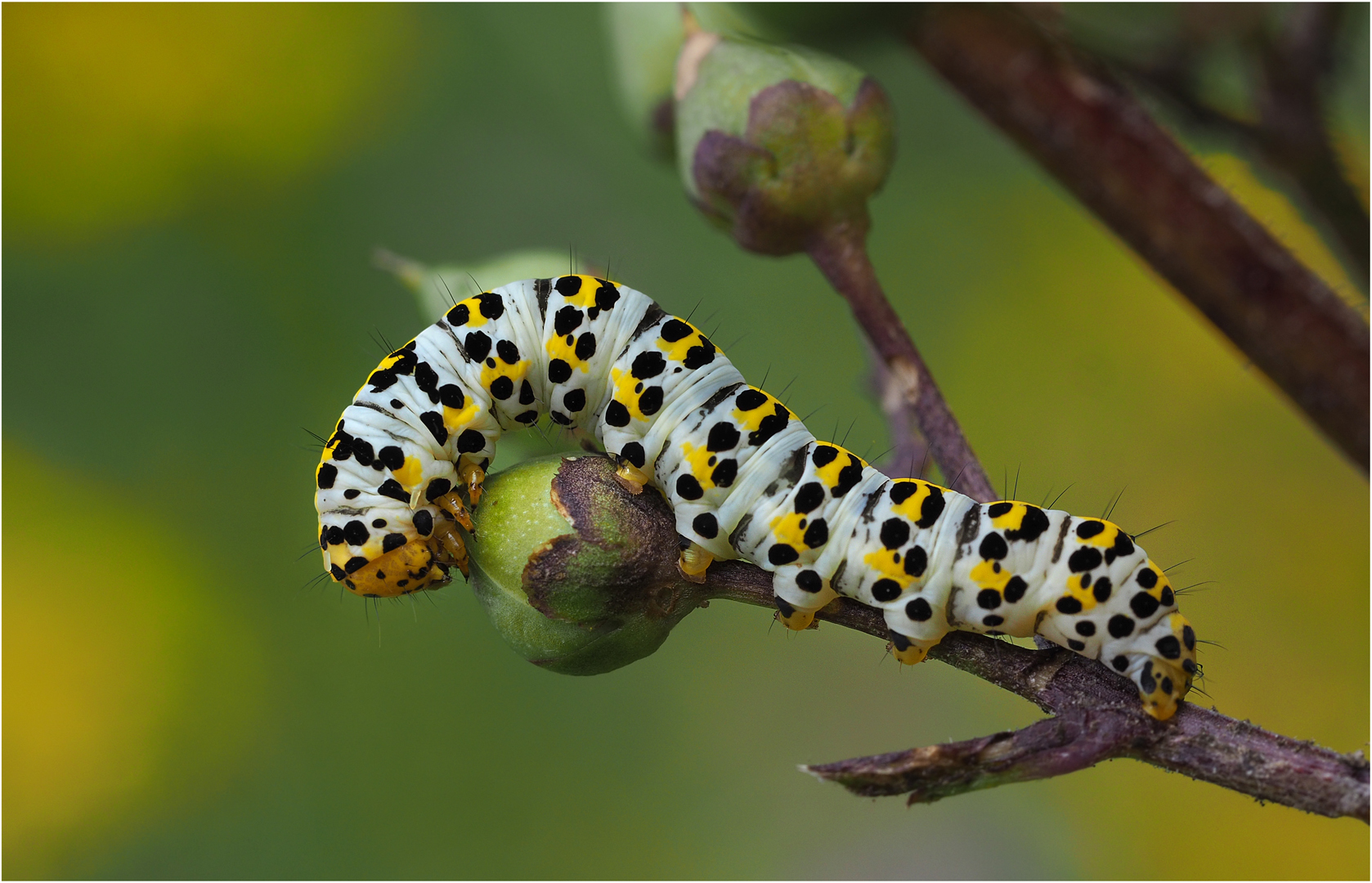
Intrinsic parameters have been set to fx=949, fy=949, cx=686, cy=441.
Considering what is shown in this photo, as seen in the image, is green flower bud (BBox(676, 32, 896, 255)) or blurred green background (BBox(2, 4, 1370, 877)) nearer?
green flower bud (BBox(676, 32, 896, 255))

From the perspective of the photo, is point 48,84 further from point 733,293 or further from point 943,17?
point 943,17

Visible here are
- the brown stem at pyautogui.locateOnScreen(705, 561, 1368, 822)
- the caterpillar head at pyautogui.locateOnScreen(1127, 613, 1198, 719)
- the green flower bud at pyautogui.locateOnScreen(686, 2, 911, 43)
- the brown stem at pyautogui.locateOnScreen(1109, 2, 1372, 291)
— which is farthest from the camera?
the green flower bud at pyautogui.locateOnScreen(686, 2, 911, 43)

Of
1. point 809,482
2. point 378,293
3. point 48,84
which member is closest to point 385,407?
point 809,482

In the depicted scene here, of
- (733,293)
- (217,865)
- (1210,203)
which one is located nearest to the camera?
(1210,203)

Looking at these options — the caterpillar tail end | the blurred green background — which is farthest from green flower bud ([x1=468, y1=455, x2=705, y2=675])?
the blurred green background

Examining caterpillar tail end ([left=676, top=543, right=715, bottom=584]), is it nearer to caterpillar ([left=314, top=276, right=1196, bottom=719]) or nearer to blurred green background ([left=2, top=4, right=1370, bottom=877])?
caterpillar ([left=314, top=276, right=1196, bottom=719])
